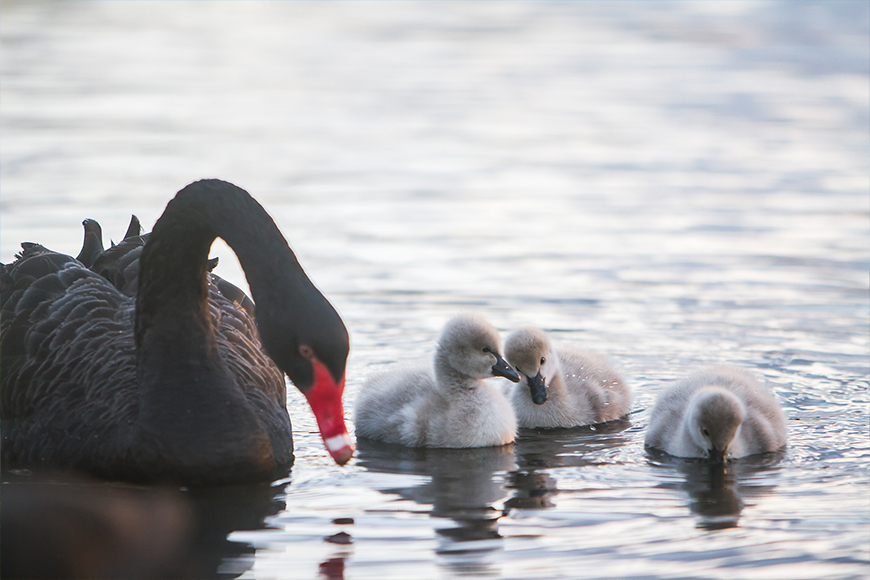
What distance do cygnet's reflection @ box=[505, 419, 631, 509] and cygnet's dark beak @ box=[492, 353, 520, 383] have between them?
335mm

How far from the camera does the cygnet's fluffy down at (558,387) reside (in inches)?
228

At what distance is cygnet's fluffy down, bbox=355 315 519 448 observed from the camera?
5652mm

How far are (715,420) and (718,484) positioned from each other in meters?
0.27

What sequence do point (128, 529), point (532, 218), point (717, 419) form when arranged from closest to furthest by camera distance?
point (128, 529) < point (717, 419) < point (532, 218)

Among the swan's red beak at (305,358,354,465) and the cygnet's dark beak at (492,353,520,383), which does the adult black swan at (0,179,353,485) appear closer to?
the swan's red beak at (305,358,354,465)

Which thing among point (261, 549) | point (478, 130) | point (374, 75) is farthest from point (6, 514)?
point (374, 75)

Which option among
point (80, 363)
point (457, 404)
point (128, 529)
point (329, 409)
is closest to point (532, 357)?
point (457, 404)

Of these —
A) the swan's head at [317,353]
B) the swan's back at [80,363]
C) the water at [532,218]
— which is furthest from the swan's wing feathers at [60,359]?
the swan's head at [317,353]

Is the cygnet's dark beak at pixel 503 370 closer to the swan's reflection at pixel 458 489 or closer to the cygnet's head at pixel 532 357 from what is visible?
the cygnet's head at pixel 532 357

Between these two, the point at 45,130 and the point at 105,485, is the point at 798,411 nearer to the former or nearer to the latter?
the point at 105,485

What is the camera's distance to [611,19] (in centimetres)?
2288

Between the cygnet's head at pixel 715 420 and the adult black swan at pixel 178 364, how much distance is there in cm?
162

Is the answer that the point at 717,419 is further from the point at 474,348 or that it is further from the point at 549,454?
the point at 474,348

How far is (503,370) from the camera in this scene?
5.67 metres
